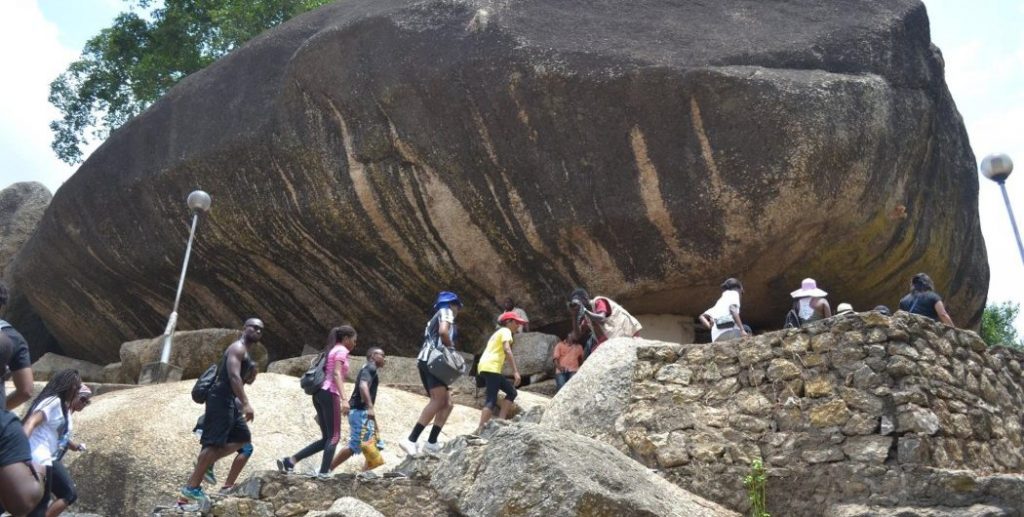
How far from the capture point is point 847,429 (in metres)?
7.31

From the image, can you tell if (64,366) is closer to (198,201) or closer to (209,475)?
(198,201)

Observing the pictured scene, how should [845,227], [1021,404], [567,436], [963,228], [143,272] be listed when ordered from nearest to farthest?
[567,436] → [1021,404] → [845,227] → [963,228] → [143,272]

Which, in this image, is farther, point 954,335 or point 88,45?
point 88,45

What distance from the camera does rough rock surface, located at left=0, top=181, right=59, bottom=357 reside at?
19.7 m

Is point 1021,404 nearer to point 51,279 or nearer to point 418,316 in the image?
point 418,316

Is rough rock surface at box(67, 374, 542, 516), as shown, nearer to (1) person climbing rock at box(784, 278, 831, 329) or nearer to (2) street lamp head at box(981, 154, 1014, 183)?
(1) person climbing rock at box(784, 278, 831, 329)

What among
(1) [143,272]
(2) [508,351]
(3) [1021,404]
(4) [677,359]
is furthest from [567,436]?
(1) [143,272]

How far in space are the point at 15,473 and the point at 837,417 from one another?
4766 mm

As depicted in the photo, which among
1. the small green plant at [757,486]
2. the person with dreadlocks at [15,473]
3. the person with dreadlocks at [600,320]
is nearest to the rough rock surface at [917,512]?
the small green plant at [757,486]

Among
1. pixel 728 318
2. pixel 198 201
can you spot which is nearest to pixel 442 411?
pixel 728 318

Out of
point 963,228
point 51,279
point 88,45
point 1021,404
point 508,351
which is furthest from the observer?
point 88,45

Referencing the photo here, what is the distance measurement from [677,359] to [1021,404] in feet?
7.72

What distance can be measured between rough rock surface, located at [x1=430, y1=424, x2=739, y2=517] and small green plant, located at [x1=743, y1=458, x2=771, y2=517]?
64 cm

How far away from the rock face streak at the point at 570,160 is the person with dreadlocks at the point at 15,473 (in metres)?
8.21
